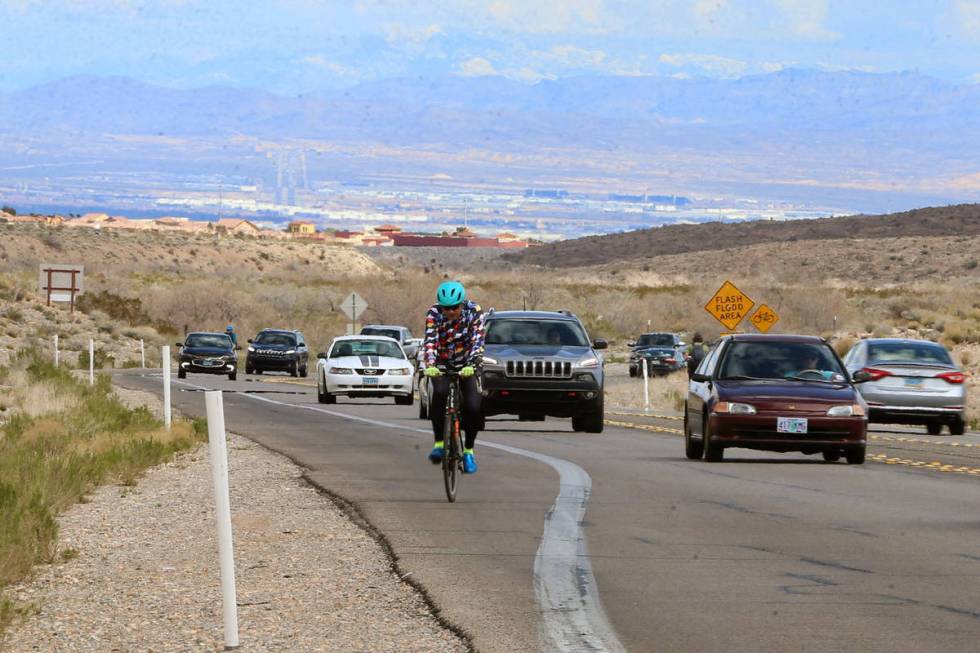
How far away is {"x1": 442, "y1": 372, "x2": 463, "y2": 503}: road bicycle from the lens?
15836 millimetres

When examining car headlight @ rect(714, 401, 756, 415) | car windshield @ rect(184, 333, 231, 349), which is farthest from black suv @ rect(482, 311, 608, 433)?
car windshield @ rect(184, 333, 231, 349)

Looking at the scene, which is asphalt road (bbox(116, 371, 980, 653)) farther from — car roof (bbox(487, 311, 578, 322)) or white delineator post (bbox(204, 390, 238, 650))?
car roof (bbox(487, 311, 578, 322))

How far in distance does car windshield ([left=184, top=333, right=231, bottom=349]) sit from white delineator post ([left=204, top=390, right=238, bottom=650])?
46243mm

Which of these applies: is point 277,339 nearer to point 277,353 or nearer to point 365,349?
point 277,353

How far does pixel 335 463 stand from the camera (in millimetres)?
20953

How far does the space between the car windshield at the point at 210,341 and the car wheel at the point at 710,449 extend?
1388 inches

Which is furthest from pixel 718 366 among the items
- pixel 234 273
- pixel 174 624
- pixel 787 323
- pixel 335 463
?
pixel 234 273

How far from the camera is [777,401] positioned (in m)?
20.4

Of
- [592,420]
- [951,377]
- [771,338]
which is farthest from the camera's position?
[951,377]

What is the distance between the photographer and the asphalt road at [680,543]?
383 inches

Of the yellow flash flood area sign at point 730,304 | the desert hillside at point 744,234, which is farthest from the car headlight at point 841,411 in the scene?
the desert hillside at point 744,234

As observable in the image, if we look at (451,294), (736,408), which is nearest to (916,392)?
(736,408)

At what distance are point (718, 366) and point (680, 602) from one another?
36.2ft

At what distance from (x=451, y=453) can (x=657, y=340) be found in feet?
151
